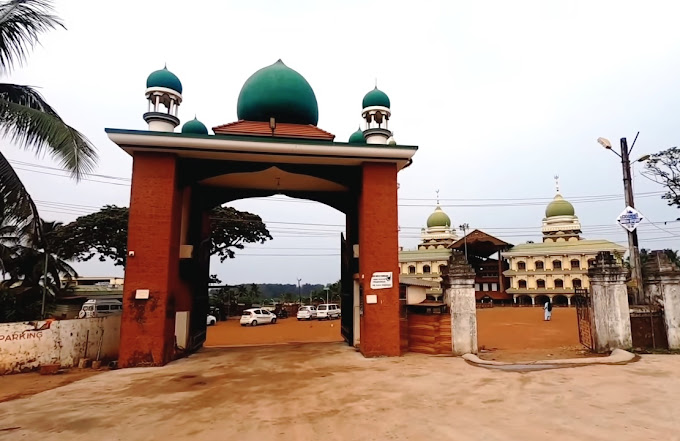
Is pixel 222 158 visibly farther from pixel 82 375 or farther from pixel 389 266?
pixel 82 375

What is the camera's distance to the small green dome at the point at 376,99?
49.4 feet

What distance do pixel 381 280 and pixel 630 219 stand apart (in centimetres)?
961

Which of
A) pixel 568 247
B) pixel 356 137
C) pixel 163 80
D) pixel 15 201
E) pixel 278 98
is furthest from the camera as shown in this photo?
pixel 568 247

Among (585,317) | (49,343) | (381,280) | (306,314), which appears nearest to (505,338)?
(585,317)

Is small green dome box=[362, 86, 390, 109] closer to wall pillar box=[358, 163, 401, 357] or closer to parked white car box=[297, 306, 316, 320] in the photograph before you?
wall pillar box=[358, 163, 401, 357]

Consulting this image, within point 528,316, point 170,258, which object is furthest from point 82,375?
point 528,316

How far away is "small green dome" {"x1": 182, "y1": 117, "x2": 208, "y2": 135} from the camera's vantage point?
1658cm

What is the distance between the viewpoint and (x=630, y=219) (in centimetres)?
1496

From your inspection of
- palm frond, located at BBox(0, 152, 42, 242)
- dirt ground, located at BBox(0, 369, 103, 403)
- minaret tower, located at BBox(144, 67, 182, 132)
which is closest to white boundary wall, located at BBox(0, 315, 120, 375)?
dirt ground, located at BBox(0, 369, 103, 403)

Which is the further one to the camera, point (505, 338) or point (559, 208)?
point (559, 208)

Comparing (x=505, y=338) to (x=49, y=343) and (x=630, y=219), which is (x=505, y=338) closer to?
(x=630, y=219)

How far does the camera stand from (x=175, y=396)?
26.8ft

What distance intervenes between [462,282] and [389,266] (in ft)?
7.49

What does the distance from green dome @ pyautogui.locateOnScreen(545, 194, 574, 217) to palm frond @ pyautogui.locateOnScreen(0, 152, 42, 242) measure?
53.8 meters
